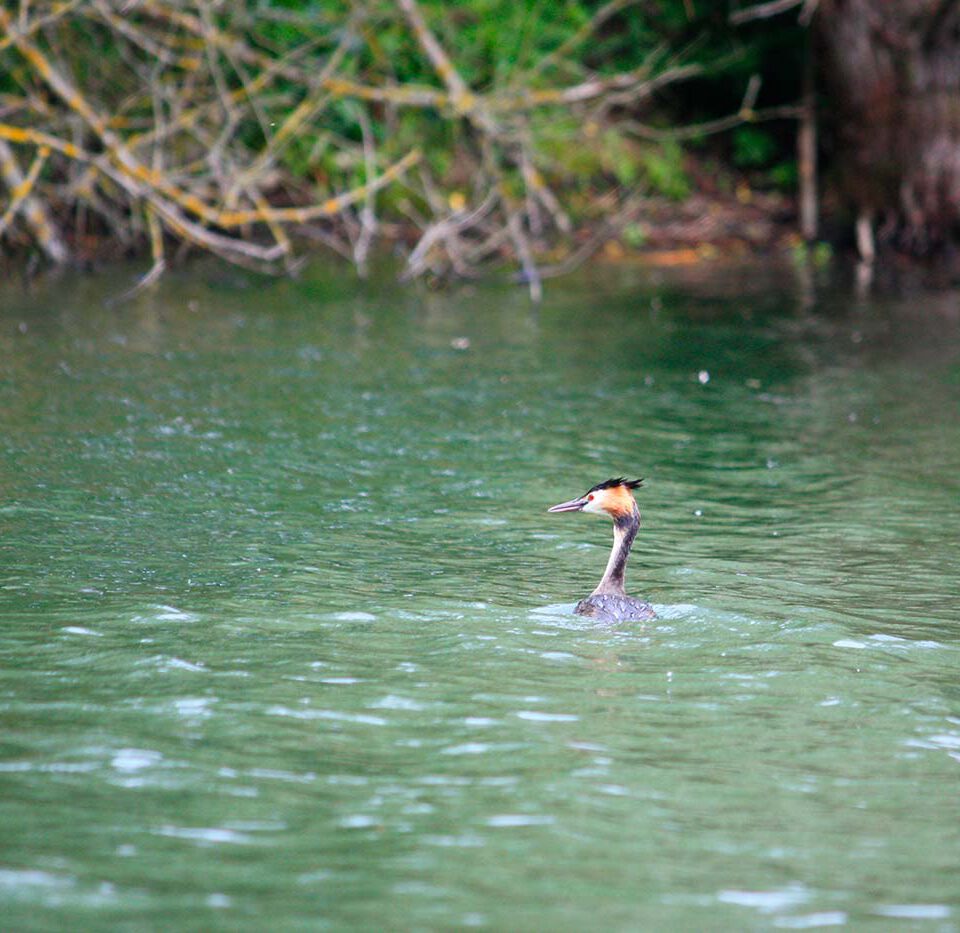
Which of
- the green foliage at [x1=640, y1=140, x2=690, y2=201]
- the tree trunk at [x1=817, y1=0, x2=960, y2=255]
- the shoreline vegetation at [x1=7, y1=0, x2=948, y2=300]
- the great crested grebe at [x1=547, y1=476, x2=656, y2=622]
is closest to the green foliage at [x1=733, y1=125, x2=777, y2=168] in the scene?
the shoreline vegetation at [x1=7, y1=0, x2=948, y2=300]

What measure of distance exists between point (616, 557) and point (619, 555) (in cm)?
3

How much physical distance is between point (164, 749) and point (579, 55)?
2418 centimetres

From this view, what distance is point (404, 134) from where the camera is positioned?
996 inches

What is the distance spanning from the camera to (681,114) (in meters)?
29.7

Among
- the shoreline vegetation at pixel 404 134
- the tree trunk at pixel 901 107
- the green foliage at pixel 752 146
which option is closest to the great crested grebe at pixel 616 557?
the shoreline vegetation at pixel 404 134

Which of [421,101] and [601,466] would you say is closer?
[601,466]

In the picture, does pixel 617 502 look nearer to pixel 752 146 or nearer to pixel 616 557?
pixel 616 557

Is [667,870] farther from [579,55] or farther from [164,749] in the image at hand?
[579,55]

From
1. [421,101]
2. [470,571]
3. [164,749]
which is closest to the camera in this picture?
[164,749]

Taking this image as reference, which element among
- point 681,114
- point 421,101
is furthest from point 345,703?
point 681,114

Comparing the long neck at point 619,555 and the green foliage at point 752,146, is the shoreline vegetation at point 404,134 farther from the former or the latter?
the long neck at point 619,555

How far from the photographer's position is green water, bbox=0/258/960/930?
5.16 metres

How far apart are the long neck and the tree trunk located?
1626 cm

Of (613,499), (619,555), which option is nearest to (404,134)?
(613,499)
